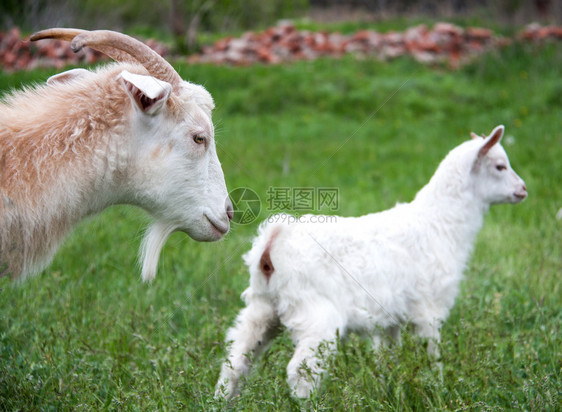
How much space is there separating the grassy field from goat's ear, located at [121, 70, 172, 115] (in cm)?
66

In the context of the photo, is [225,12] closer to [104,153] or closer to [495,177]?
[495,177]

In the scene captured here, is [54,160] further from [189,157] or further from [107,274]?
[107,274]

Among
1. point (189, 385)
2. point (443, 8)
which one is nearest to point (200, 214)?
point (189, 385)

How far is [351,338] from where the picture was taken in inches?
146

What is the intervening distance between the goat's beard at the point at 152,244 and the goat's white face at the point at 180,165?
0.14 feet

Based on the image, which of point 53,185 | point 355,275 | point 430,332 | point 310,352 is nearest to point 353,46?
point 430,332

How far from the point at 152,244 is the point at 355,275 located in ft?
4.02

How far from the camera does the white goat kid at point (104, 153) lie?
2.70 m

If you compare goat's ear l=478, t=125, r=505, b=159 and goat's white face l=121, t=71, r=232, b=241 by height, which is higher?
goat's white face l=121, t=71, r=232, b=241

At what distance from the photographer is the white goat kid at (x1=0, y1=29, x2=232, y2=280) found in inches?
106

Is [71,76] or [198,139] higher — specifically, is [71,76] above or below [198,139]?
above

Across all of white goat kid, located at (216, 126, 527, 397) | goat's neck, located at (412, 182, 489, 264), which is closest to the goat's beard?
white goat kid, located at (216, 126, 527, 397)

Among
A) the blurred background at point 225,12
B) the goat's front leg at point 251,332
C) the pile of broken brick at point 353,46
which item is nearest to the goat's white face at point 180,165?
the goat's front leg at point 251,332

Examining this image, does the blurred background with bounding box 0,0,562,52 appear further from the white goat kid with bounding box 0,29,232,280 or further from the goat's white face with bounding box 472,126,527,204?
the white goat kid with bounding box 0,29,232,280
